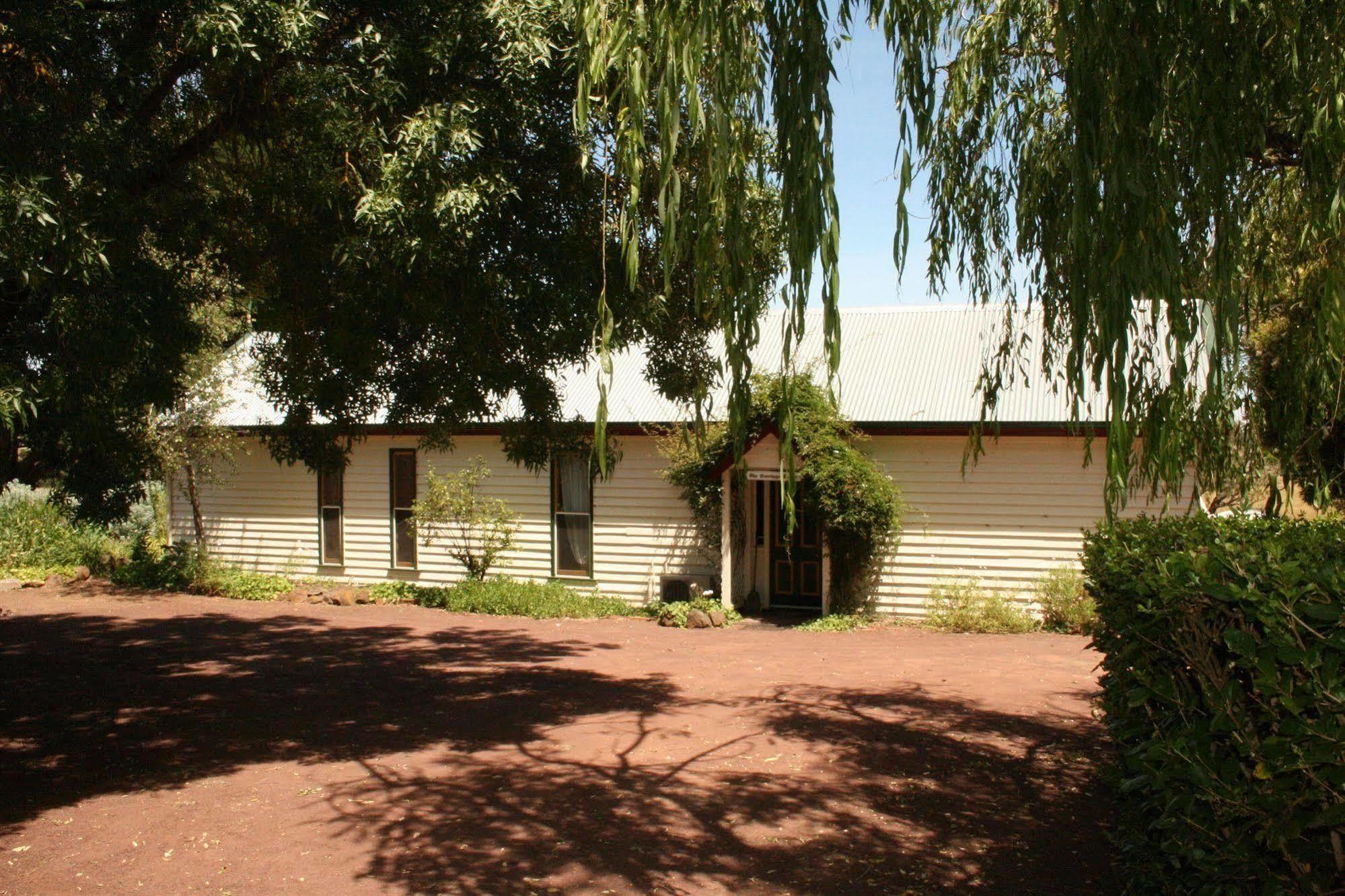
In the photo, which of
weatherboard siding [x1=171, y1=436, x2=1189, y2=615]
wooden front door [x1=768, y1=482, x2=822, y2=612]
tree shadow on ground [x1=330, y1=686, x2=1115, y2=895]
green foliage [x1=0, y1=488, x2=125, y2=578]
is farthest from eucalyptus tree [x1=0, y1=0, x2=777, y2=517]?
green foliage [x1=0, y1=488, x2=125, y2=578]

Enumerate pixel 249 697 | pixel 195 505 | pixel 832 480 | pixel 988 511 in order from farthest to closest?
pixel 195 505
pixel 988 511
pixel 832 480
pixel 249 697

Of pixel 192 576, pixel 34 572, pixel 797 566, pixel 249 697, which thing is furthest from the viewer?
pixel 34 572

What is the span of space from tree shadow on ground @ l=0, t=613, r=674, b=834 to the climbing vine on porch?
3174 mm

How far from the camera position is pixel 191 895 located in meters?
5.62

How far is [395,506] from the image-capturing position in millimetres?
18828

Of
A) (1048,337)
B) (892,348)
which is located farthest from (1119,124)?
(892,348)

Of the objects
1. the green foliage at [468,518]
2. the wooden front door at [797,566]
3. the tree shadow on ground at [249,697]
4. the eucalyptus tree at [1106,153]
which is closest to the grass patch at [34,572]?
the tree shadow on ground at [249,697]

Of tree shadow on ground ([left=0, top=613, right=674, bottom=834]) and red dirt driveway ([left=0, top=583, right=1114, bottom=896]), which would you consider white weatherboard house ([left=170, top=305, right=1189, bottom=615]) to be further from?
tree shadow on ground ([left=0, top=613, right=674, bottom=834])

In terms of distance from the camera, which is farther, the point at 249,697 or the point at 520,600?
the point at 520,600

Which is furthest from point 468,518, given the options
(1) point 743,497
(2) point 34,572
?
(2) point 34,572

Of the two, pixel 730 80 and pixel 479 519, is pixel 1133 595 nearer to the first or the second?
pixel 730 80

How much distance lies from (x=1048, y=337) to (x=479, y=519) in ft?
40.5

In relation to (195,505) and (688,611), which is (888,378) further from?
(195,505)

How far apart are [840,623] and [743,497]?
246cm
